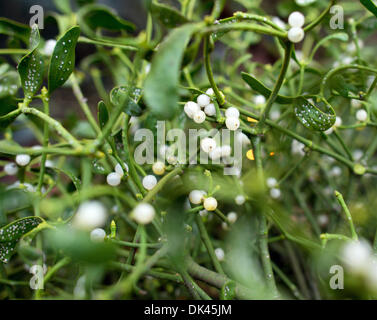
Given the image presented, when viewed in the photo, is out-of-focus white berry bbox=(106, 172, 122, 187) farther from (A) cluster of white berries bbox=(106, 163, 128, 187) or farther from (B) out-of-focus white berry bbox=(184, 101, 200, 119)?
(B) out-of-focus white berry bbox=(184, 101, 200, 119)

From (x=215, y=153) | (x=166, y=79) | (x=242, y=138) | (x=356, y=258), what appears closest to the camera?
(x=166, y=79)

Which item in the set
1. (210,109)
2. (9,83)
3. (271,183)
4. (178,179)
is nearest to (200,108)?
(210,109)

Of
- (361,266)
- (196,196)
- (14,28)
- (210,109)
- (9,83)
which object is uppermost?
(14,28)

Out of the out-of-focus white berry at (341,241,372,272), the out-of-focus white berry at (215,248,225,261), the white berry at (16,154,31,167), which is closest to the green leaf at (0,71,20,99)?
the white berry at (16,154,31,167)

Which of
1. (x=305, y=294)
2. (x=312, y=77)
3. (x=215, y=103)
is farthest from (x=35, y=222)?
(x=312, y=77)

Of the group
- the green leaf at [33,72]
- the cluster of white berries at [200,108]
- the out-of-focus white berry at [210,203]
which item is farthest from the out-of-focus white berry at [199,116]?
the green leaf at [33,72]

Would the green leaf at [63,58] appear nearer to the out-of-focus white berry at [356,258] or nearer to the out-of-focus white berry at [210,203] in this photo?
the out-of-focus white berry at [210,203]

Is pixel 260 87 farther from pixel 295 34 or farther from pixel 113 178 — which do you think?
pixel 113 178
